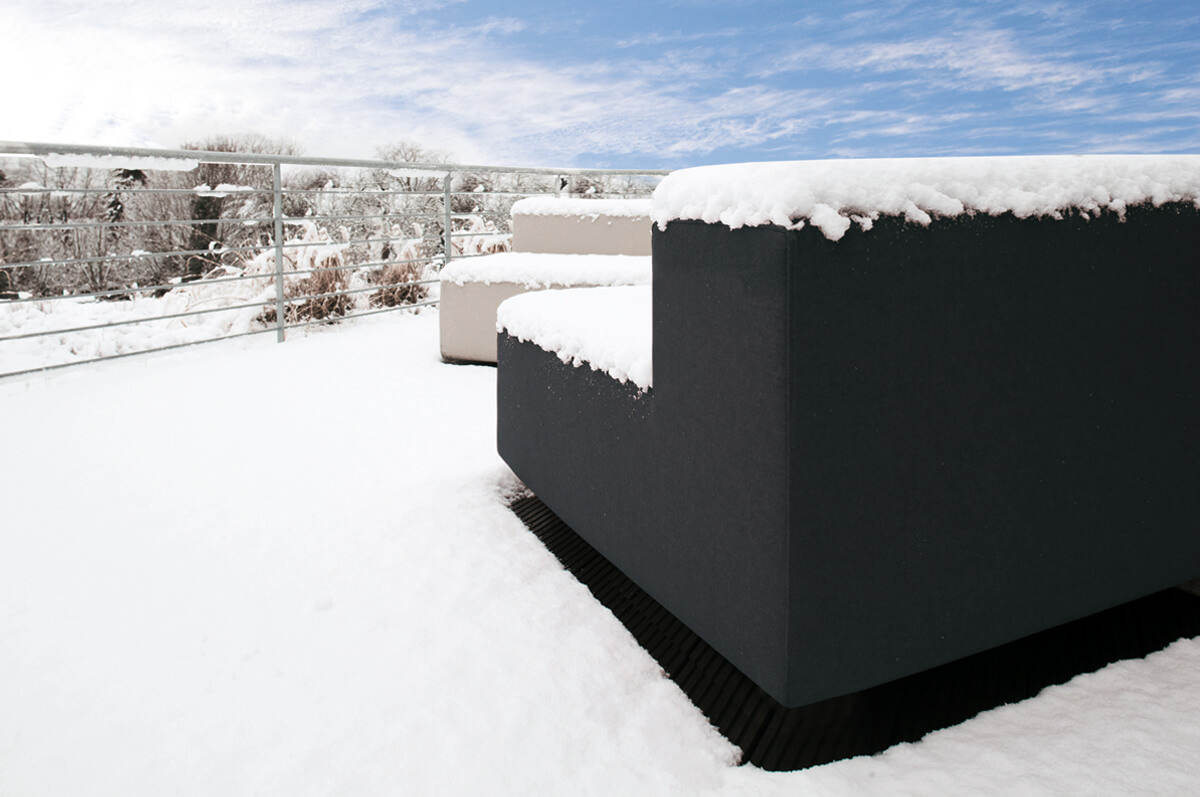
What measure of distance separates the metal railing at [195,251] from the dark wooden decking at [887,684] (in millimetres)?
3239

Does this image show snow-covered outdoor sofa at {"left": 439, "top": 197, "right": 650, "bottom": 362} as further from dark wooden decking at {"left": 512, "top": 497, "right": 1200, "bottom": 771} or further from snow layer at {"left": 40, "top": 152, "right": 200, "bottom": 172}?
dark wooden decking at {"left": 512, "top": 497, "right": 1200, "bottom": 771}

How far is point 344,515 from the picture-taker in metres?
1.95

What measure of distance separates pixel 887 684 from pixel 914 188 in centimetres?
72

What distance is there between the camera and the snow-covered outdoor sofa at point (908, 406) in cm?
91

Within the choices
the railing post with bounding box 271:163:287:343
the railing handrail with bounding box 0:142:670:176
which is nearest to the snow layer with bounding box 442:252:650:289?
the railing handrail with bounding box 0:142:670:176

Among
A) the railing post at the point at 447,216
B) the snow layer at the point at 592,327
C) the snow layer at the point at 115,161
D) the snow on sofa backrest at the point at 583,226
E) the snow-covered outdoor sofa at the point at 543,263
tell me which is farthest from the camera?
the railing post at the point at 447,216

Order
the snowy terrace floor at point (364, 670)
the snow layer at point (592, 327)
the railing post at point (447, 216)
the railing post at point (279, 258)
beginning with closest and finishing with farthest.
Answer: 1. the snowy terrace floor at point (364, 670)
2. the snow layer at point (592, 327)
3. the railing post at point (279, 258)
4. the railing post at point (447, 216)

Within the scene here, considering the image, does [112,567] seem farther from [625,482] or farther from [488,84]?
[488,84]

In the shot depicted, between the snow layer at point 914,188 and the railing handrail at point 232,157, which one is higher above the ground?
the railing handrail at point 232,157

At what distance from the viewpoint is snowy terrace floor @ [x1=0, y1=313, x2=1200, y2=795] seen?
1.03m

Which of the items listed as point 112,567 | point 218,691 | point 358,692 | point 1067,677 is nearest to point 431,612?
point 358,692

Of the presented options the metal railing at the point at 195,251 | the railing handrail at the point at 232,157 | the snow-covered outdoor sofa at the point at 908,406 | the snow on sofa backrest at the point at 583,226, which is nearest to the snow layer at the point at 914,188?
the snow-covered outdoor sofa at the point at 908,406

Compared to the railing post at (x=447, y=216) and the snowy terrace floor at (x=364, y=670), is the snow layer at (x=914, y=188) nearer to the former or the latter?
the snowy terrace floor at (x=364, y=670)

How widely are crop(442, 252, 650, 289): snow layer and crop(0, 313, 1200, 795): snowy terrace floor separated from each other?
120 cm
